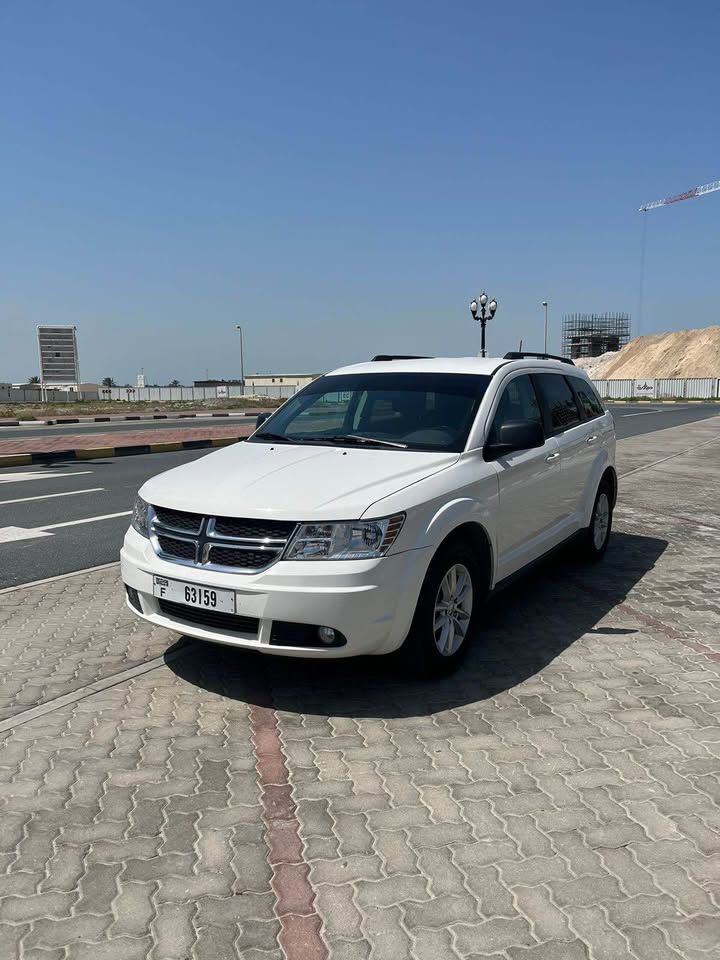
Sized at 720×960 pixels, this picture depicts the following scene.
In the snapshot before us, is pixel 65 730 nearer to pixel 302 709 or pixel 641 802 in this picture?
pixel 302 709

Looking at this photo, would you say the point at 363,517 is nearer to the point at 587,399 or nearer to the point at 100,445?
the point at 587,399

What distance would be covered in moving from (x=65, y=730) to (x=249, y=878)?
5.06 feet

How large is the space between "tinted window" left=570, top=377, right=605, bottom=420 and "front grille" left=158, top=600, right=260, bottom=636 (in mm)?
3977

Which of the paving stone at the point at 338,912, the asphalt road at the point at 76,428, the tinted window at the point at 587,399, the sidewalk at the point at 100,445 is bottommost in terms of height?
the asphalt road at the point at 76,428

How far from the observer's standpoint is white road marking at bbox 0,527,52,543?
8.14 metres

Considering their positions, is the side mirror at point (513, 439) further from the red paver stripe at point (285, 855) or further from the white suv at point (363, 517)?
the red paver stripe at point (285, 855)

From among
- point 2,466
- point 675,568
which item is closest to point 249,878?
point 675,568

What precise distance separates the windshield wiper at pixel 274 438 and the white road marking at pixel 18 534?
3.94 m

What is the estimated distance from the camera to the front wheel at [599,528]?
683 centimetres

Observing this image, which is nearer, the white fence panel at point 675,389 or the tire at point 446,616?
the tire at point 446,616

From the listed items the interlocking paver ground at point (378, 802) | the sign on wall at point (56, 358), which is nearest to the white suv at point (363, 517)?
the interlocking paver ground at point (378, 802)

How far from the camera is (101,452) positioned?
1697cm

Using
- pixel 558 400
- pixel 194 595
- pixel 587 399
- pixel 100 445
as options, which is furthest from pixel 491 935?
pixel 100 445

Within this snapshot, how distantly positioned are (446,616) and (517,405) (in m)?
1.74
